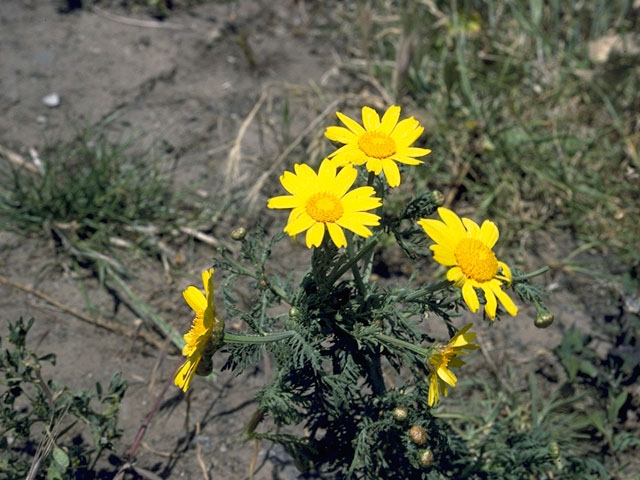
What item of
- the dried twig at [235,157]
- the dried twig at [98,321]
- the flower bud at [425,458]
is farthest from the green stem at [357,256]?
the dried twig at [235,157]

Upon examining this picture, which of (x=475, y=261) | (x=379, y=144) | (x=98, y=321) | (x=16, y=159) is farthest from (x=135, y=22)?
(x=475, y=261)

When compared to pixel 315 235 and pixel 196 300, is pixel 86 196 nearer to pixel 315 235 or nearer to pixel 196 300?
pixel 196 300

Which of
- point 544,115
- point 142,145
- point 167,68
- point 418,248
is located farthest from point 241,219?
point 544,115

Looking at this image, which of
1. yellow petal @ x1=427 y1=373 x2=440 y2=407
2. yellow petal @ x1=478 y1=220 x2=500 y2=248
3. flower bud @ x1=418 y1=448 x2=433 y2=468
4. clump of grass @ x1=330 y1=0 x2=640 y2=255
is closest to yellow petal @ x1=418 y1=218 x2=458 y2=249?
yellow petal @ x1=478 y1=220 x2=500 y2=248

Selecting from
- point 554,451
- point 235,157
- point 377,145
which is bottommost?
point 235,157

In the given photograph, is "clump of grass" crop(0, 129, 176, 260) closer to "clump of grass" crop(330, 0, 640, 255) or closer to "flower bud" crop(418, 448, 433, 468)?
"clump of grass" crop(330, 0, 640, 255)

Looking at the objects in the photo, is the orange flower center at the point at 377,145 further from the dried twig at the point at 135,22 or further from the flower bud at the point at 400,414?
the dried twig at the point at 135,22

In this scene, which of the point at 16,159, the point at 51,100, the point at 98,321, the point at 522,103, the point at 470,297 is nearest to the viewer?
the point at 470,297
